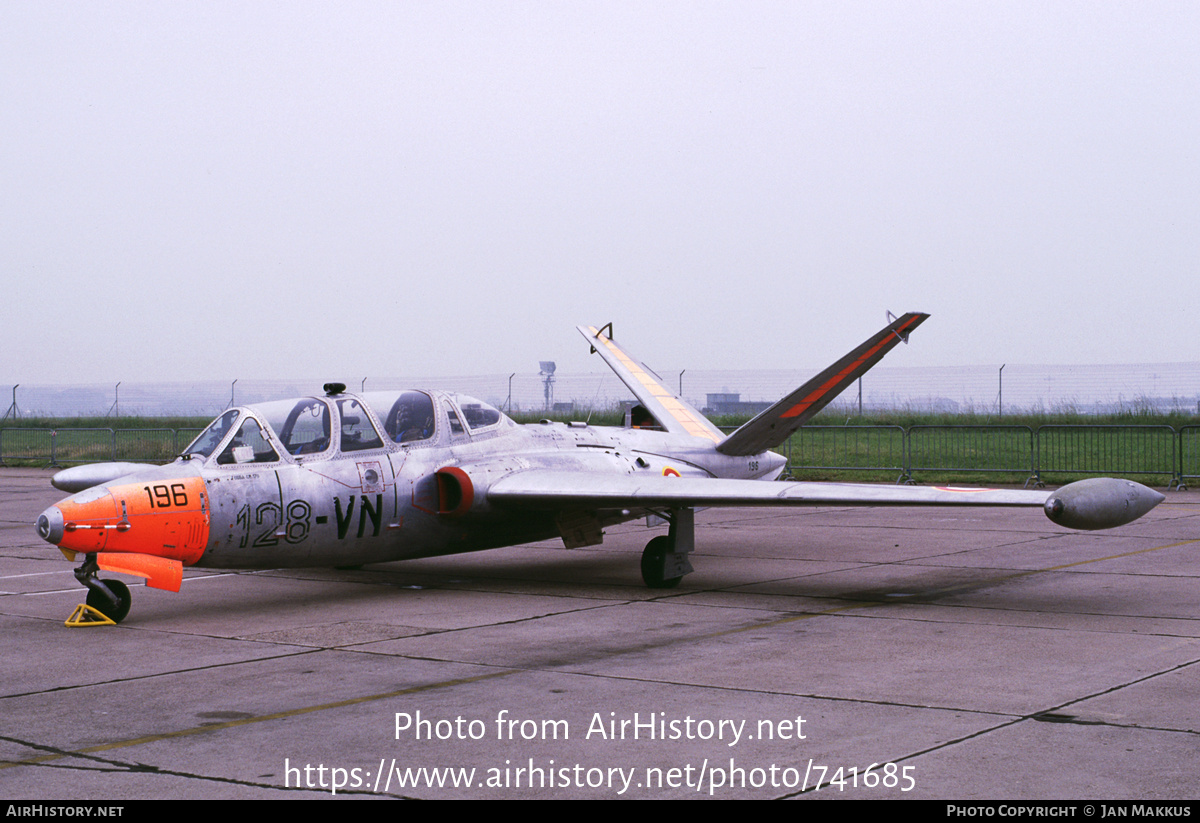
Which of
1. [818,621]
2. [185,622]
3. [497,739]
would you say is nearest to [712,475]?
[818,621]

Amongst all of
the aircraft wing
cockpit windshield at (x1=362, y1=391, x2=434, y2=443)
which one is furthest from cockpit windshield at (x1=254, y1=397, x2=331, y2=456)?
the aircraft wing

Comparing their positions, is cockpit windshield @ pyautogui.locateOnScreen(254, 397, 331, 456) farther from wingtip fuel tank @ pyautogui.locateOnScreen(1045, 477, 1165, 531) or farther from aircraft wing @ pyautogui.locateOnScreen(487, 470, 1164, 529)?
wingtip fuel tank @ pyautogui.locateOnScreen(1045, 477, 1165, 531)

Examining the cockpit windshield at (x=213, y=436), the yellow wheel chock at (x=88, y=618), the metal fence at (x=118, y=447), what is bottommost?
the yellow wheel chock at (x=88, y=618)

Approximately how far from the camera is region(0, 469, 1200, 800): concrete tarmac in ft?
17.0

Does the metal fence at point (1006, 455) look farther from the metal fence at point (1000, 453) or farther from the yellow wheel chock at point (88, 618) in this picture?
the yellow wheel chock at point (88, 618)

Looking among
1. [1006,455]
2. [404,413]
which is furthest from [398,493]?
[1006,455]

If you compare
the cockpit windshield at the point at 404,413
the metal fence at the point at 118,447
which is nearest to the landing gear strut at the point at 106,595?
the cockpit windshield at the point at 404,413

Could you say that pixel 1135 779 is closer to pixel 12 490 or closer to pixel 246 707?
pixel 246 707

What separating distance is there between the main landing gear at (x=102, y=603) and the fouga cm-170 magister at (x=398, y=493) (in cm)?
1

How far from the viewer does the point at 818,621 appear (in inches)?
372

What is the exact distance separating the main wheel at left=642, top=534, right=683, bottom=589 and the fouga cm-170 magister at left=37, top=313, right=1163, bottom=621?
0.05ft

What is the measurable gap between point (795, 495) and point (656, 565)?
177cm

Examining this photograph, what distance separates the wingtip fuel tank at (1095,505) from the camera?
9273 mm

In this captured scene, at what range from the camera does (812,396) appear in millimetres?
14086
